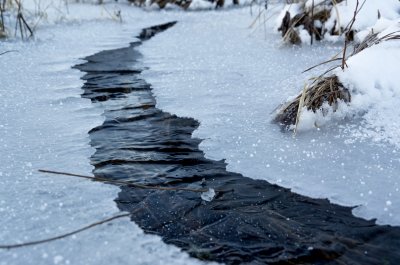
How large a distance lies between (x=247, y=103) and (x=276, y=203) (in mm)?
976

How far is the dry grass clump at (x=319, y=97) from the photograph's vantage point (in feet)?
6.73

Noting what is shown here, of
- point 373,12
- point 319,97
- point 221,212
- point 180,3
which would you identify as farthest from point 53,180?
point 180,3

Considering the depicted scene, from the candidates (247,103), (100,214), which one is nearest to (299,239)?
(100,214)

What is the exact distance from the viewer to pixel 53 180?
1.64 m

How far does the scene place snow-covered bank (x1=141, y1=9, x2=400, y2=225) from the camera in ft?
5.29

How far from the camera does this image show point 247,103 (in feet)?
7.97

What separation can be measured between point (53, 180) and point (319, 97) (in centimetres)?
118

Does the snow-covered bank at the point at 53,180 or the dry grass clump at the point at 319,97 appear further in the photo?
the dry grass clump at the point at 319,97

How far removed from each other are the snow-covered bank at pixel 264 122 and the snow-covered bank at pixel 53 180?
513 mm

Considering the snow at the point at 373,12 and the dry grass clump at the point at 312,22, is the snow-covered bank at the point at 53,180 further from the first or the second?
the snow at the point at 373,12

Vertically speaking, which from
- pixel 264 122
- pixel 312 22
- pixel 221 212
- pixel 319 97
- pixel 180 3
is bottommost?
pixel 221 212

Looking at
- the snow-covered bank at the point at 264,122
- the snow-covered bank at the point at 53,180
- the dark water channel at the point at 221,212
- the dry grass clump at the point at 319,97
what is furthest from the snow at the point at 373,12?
the snow-covered bank at the point at 53,180

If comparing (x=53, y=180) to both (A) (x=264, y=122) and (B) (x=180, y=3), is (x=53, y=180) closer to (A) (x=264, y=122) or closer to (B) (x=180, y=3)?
(A) (x=264, y=122)

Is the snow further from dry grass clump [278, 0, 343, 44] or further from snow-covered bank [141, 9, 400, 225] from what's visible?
snow-covered bank [141, 9, 400, 225]
